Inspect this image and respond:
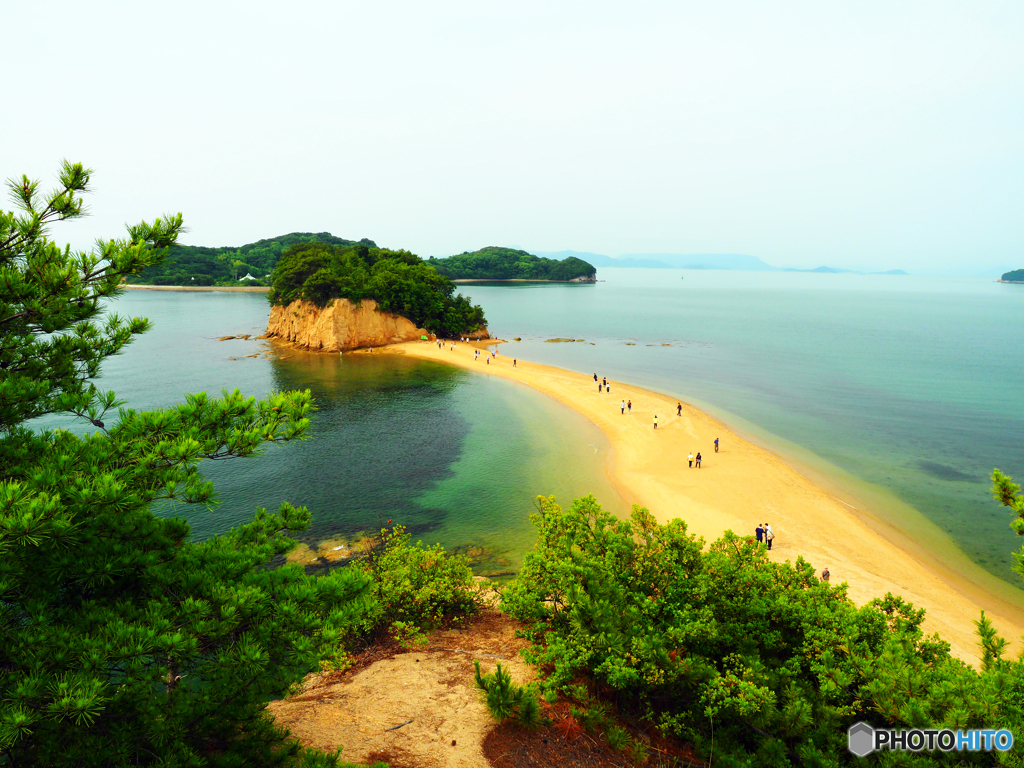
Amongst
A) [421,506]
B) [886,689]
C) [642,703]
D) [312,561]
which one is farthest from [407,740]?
[421,506]

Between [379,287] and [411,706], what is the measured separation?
A: 231 ft

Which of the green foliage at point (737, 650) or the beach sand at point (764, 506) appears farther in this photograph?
the beach sand at point (764, 506)

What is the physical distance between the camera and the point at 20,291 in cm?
729

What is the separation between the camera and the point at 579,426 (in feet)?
140

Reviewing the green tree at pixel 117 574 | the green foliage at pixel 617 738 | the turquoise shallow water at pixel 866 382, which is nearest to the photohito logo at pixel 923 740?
the green foliage at pixel 617 738

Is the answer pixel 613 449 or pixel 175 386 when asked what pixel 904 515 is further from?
pixel 175 386

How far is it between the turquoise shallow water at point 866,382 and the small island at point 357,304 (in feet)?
44.3

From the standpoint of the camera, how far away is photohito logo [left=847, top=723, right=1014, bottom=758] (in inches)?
300

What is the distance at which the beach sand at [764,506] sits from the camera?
20.2 metres

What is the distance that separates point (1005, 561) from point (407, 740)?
2917cm

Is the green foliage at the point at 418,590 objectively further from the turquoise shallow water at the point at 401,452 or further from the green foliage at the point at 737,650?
the turquoise shallow water at the point at 401,452

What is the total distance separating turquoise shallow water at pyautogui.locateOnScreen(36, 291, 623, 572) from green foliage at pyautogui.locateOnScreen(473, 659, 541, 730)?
38.2 feet

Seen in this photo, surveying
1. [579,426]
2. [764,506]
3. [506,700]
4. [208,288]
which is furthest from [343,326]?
[208,288]

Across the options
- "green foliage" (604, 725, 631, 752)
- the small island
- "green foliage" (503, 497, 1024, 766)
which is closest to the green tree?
"green foliage" (503, 497, 1024, 766)
